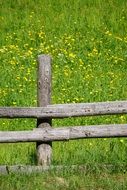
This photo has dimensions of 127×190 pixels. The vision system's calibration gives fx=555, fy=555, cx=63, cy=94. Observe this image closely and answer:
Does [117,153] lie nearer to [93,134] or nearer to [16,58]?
[93,134]

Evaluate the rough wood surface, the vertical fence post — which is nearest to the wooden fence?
the vertical fence post

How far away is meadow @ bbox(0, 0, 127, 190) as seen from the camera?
7.05m

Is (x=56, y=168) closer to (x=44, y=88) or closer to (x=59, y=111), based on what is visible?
(x=59, y=111)

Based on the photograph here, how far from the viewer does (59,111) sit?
283 inches

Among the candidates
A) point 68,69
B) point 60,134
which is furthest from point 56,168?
point 68,69

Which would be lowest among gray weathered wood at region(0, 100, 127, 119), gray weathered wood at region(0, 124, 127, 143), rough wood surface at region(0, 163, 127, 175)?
rough wood surface at region(0, 163, 127, 175)

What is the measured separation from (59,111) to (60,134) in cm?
30

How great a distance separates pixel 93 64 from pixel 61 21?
313cm

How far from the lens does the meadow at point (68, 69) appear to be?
7.05 metres

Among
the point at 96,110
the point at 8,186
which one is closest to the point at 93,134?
the point at 96,110

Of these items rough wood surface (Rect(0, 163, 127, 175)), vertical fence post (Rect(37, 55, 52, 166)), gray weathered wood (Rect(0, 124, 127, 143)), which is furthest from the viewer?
vertical fence post (Rect(37, 55, 52, 166))

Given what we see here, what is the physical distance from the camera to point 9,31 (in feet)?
48.4

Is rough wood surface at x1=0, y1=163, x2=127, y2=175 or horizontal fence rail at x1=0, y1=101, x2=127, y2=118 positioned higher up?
horizontal fence rail at x1=0, y1=101, x2=127, y2=118

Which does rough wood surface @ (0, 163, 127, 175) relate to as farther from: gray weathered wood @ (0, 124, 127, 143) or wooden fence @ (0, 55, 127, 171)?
gray weathered wood @ (0, 124, 127, 143)
